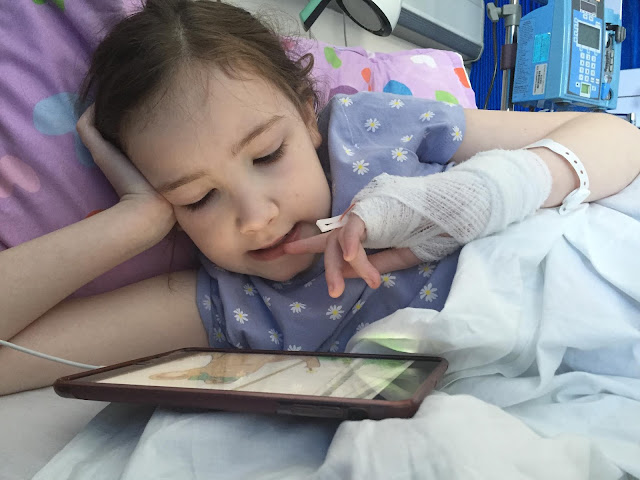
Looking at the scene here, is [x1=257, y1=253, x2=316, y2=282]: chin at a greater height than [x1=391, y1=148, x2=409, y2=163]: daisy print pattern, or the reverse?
[x1=391, y1=148, x2=409, y2=163]: daisy print pattern

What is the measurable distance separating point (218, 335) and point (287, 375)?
37 cm

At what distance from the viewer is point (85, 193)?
2.80 feet

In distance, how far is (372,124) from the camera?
3.10ft

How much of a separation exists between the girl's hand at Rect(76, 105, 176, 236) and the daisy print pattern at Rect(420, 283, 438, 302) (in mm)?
410

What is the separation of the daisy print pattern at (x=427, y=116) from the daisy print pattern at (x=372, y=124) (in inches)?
3.1

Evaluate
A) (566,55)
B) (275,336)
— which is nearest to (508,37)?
(566,55)

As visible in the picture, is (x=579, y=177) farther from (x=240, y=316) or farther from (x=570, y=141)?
(x=240, y=316)

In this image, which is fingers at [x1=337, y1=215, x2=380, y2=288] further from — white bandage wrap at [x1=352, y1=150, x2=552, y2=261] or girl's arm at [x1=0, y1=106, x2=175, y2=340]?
girl's arm at [x1=0, y1=106, x2=175, y2=340]

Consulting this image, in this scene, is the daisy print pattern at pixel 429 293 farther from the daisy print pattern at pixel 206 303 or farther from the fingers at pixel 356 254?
the daisy print pattern at pixel 206 303

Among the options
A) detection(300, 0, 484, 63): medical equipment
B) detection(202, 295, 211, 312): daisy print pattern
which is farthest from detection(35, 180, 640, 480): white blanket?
detection(300, 0, 484, 63): medical equipment

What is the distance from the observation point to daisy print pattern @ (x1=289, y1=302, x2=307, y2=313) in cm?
83

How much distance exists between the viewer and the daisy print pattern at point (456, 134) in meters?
0.94

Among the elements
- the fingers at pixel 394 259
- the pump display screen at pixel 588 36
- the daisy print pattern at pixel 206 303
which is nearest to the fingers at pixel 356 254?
the fingers at pixel 394 259

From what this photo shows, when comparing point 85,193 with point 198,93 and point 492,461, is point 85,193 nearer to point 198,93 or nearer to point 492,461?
point 198,93
